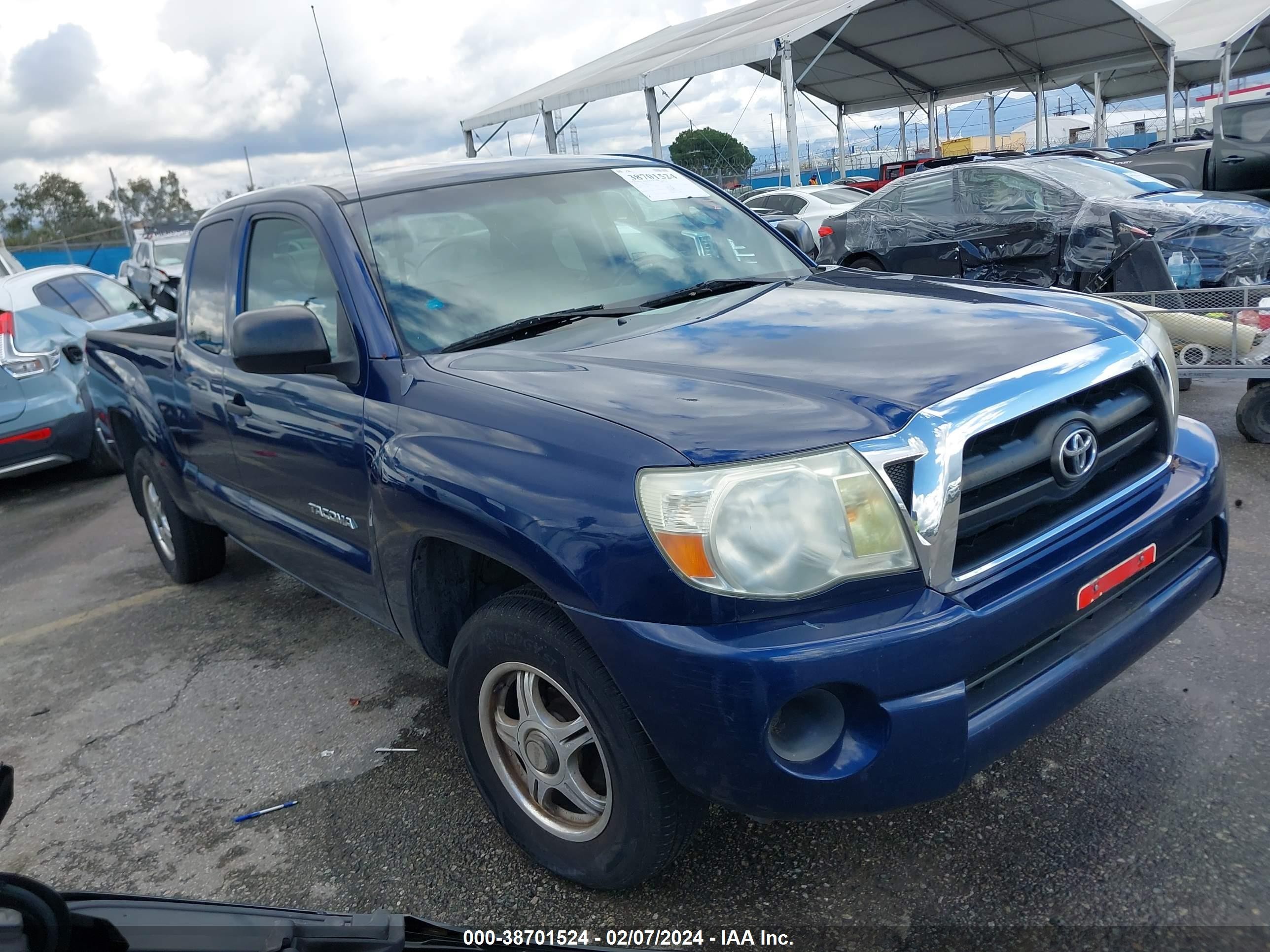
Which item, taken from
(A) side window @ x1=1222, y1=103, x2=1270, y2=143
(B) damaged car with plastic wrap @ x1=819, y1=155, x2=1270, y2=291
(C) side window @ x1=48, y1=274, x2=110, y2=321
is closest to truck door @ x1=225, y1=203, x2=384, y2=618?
(B) damaged car with plastic wrap @ x1=819, y1=155, x2=1270, y2=291

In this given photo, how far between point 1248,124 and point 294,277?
518 inches

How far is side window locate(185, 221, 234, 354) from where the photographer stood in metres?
3.89

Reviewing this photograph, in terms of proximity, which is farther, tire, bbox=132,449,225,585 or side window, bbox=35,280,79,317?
side window, bbox=35,280,79,317

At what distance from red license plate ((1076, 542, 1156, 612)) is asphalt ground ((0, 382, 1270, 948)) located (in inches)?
25.9

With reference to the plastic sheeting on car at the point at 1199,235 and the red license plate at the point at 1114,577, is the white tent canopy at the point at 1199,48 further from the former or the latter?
the red license plate at the point at 1114,577

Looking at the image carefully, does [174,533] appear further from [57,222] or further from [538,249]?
[57,222]

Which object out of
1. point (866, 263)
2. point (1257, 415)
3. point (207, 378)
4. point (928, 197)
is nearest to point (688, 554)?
point (207, 378)

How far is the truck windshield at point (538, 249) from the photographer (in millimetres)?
2982

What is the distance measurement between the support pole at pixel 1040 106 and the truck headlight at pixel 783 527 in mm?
29619

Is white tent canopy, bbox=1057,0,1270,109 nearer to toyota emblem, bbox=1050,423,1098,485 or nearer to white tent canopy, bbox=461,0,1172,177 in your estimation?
white tent canopy, bbox=461,0,1172,177

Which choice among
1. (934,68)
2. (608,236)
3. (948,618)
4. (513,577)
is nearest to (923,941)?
(948,618)

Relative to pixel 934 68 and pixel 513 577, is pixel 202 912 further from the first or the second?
pixel 934 68

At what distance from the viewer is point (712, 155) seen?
114 feet

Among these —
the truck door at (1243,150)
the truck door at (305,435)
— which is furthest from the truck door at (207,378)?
the truck door at (1243,150)
